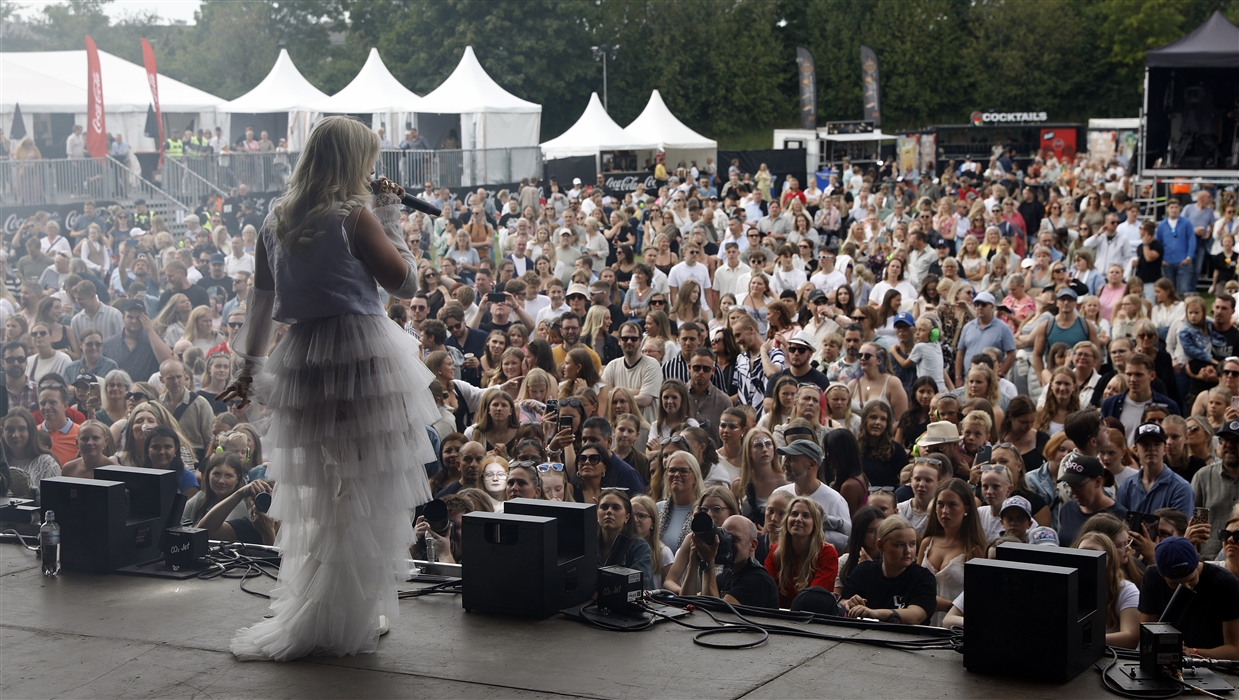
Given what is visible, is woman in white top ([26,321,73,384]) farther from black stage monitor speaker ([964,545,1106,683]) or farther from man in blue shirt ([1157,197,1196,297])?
man in blue shirt ([1157,197,1196,297])

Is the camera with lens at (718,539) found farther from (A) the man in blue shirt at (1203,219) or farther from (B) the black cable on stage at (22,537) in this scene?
(A) the man in blue shirt at (1203,219)

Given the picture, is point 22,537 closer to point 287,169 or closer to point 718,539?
point 718,539

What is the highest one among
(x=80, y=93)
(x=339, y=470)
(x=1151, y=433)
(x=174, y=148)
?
(x=80, y=93)

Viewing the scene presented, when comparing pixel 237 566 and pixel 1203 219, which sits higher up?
pixel 1203 219

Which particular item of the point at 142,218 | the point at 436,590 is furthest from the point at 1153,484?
the point at 142,218

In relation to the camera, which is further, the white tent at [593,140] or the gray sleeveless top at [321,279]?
the white tent at [593,140]

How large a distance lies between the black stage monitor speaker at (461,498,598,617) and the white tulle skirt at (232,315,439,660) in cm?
40

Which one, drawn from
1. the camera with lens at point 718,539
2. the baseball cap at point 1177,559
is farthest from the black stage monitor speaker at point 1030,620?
the camera with lens at point 718,539

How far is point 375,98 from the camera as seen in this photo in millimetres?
29719

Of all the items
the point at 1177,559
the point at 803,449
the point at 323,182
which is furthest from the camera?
the point at 803,449

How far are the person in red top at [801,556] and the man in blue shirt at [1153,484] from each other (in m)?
2.05

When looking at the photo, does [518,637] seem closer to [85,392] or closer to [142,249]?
[85,392]

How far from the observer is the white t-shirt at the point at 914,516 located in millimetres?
5894

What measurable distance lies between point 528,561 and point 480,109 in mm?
26616
